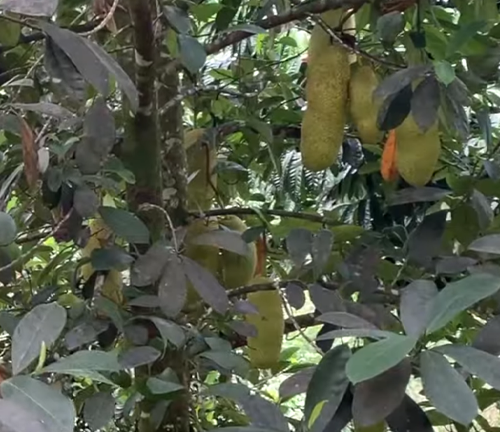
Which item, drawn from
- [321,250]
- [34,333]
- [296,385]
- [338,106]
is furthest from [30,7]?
[338,106]

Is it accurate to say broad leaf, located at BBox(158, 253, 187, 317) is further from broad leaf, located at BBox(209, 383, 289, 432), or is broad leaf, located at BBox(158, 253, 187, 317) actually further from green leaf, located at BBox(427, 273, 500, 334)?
green leaf, located at BBox(427, 273, 500, 334)

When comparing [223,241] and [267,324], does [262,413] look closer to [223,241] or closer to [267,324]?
[223,241]

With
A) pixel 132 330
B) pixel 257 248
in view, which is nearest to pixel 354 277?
pixel 132 330

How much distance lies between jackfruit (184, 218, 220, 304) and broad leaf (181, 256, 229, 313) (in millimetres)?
189

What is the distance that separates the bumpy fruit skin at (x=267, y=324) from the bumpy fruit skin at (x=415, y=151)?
0.22 meters

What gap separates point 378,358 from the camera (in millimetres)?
427

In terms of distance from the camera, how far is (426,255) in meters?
0.71

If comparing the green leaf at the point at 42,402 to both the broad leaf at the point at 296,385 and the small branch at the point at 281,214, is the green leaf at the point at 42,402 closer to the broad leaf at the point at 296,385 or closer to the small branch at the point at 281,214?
the broad leaf at the point at 296,385

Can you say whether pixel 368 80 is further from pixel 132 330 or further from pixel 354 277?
pixel 132 330

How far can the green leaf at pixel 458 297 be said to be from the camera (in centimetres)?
46

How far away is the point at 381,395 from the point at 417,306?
7 cm

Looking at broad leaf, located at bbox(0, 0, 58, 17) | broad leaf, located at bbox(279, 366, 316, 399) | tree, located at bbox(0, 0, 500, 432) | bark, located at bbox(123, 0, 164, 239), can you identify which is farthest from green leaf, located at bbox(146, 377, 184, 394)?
broad leaf, located at bbox(0, 0, 58, 17)

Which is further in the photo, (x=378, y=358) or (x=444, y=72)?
(x=444, y=72)

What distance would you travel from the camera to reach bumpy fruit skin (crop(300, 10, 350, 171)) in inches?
33.9
